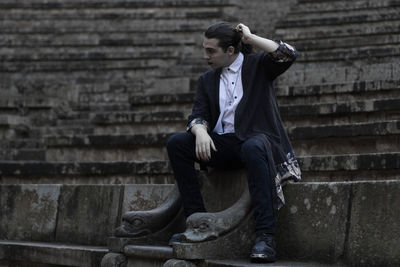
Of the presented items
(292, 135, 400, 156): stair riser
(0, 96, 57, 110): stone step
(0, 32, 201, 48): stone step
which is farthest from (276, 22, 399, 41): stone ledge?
(292, 135, 400, 156): stair riser

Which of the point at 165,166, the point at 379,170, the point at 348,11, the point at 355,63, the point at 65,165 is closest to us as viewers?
the point at 379,170

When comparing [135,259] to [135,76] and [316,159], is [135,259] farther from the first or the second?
Result: [135,76]

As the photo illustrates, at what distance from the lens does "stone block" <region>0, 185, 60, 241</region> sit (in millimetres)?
5316

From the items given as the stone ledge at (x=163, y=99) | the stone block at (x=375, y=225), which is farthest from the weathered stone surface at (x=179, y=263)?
the stone ledge at (x=163, y=99)

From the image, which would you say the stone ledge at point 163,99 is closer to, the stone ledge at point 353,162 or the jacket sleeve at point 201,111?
the stone ledge at point 353,162

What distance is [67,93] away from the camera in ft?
34.9

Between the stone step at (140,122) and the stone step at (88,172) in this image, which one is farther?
the stone step at (140,122)

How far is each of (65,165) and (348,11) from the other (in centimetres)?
856

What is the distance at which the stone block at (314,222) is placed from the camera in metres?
3.66

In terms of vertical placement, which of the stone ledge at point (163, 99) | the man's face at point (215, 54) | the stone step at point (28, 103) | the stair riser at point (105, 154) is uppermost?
the man's face at point (215, 54)

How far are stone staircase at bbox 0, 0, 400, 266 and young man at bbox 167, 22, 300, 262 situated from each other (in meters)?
0.29

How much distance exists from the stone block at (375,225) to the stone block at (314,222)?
8 centimetres

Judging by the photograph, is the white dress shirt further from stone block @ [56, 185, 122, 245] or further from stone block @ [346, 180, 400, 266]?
stone block @ [56, 185, 122, 245]

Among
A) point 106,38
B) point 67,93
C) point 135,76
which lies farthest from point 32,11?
point 67,93
